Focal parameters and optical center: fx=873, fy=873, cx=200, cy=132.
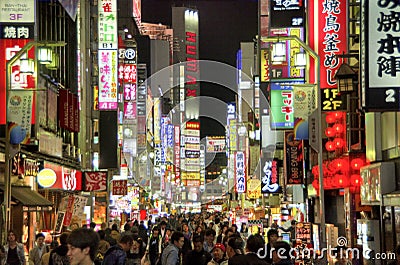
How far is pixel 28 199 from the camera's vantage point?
31203 mm

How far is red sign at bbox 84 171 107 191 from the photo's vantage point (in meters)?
46.1

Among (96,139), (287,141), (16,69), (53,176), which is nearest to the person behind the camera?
(16,69)

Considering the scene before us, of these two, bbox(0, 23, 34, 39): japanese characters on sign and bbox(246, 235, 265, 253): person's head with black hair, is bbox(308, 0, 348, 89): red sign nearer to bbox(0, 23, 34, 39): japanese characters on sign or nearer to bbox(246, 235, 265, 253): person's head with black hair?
bbox(0, 23, 34, 39): japanese characters on sign

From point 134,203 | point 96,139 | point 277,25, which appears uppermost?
point 277,25

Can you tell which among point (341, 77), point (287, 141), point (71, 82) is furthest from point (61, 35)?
→ point (341, 77)

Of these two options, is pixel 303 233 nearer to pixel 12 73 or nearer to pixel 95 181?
pixel 12 73

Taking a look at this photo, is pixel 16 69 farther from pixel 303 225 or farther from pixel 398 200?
pixel 398 200

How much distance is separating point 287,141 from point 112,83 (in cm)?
1273

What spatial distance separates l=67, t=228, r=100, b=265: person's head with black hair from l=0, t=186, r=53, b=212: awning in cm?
2229

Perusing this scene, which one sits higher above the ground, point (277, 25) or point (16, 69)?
point (277, 25)

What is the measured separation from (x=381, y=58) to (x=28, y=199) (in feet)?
67.0

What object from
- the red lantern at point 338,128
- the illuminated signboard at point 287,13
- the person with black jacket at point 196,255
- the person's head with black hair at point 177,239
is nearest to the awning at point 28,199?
the red lantern at point 338,128

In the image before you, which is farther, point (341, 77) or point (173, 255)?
point (341, 77)

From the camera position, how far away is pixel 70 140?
48.8 m
